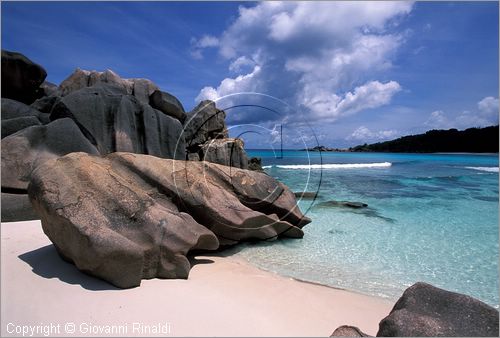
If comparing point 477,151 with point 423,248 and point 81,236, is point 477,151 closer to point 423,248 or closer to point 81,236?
point 423,248

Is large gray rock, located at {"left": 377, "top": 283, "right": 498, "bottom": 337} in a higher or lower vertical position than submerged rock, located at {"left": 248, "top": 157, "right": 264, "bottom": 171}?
lower

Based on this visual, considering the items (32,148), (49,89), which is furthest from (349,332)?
(49,89)

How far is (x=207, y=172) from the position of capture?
22.1 ft

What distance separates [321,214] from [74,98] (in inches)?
388

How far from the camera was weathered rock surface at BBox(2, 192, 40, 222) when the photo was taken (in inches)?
261

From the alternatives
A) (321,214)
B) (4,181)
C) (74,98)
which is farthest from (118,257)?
(74,98)

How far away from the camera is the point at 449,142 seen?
8369 centimetres

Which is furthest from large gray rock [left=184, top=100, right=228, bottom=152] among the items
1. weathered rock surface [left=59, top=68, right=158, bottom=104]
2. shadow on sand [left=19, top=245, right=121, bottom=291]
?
shadow on sand [left=19, top=245, right=121, bottom=291]

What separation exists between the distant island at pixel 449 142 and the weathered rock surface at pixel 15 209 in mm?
80762

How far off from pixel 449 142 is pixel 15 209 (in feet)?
319

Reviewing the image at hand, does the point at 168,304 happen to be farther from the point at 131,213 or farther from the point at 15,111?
the point at 15,111

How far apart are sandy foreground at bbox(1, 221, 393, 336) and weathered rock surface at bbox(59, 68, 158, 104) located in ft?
49.6

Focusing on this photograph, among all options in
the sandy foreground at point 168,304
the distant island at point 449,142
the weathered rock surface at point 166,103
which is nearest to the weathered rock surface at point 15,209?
the sandy foreground at point 168,304

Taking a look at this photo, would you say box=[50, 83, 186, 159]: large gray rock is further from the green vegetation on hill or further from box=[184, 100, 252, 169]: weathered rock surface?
the green vegetation on hill
